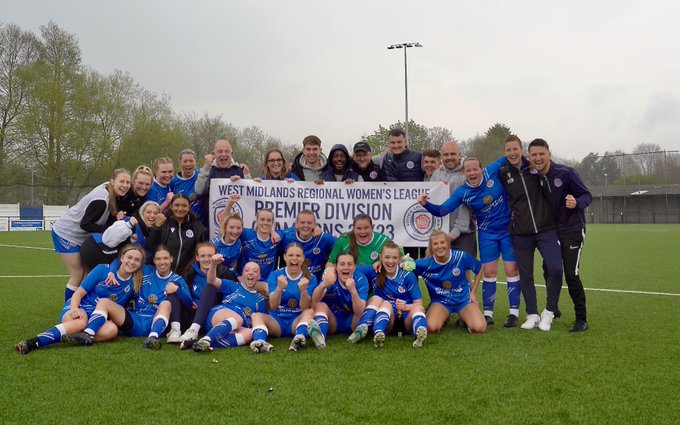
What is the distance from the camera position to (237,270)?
20.3 ft

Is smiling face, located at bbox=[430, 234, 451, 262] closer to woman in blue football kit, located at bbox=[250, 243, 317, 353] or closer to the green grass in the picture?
the green grass

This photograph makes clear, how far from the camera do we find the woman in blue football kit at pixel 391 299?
207 inches

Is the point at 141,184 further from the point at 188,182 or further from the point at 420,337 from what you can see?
the point at 420,337

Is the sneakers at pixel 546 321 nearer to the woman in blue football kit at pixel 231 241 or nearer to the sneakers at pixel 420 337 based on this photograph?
the sneakers at pixel 420 337

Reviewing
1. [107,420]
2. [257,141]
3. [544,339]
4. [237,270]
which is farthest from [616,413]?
[257,141]

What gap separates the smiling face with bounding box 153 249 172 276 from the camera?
5.59 meters

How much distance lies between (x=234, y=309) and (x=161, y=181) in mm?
2089

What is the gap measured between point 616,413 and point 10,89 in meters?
38.9

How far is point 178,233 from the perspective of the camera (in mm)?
6102

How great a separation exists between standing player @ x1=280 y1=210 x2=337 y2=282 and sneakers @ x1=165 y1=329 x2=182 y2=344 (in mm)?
1483

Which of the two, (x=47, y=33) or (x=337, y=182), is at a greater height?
(x=47, y=33)

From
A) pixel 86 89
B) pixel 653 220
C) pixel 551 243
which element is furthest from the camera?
pixel 653 220

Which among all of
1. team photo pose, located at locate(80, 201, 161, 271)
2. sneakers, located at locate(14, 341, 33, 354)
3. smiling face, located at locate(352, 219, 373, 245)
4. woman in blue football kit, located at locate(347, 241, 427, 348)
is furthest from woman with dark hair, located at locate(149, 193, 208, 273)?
woman in blue football kit, located at locate(347, 241, 427, 348)

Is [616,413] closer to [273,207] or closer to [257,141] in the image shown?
[273,207]
